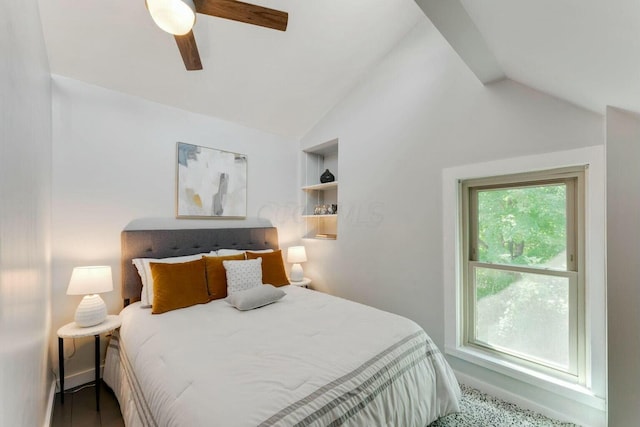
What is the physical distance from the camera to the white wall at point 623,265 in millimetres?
1512

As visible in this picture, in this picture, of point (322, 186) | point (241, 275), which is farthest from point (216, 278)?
point (322, 186)

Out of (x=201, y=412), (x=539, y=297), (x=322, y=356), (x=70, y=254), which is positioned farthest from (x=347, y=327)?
(x=70, y=254)

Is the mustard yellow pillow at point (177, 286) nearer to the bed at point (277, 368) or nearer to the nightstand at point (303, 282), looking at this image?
the bed at point (277, 368)

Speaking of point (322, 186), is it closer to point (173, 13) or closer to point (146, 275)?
point (146, 275)

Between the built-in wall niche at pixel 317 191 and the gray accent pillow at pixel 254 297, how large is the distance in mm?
1497

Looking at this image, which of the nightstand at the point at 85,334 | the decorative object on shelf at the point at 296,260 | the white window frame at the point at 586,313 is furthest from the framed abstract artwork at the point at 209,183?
the white window frame at the point at 586,313

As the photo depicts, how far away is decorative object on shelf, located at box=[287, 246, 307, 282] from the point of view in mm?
3340

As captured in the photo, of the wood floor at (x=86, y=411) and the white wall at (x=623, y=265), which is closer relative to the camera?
the white wall at (x=623, y=265)

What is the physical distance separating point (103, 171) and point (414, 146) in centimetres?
279

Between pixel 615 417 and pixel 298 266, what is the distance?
271 centimetres

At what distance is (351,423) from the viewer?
1.21 m

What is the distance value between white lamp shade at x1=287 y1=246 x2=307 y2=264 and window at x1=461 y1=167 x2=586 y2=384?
1.81 m

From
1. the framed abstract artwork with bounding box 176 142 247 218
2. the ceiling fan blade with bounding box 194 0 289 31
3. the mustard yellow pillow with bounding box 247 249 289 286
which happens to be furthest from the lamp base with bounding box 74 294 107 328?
the ceiling fan blade with bounding box 194 0 289 31

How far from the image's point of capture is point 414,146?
2.61 m
